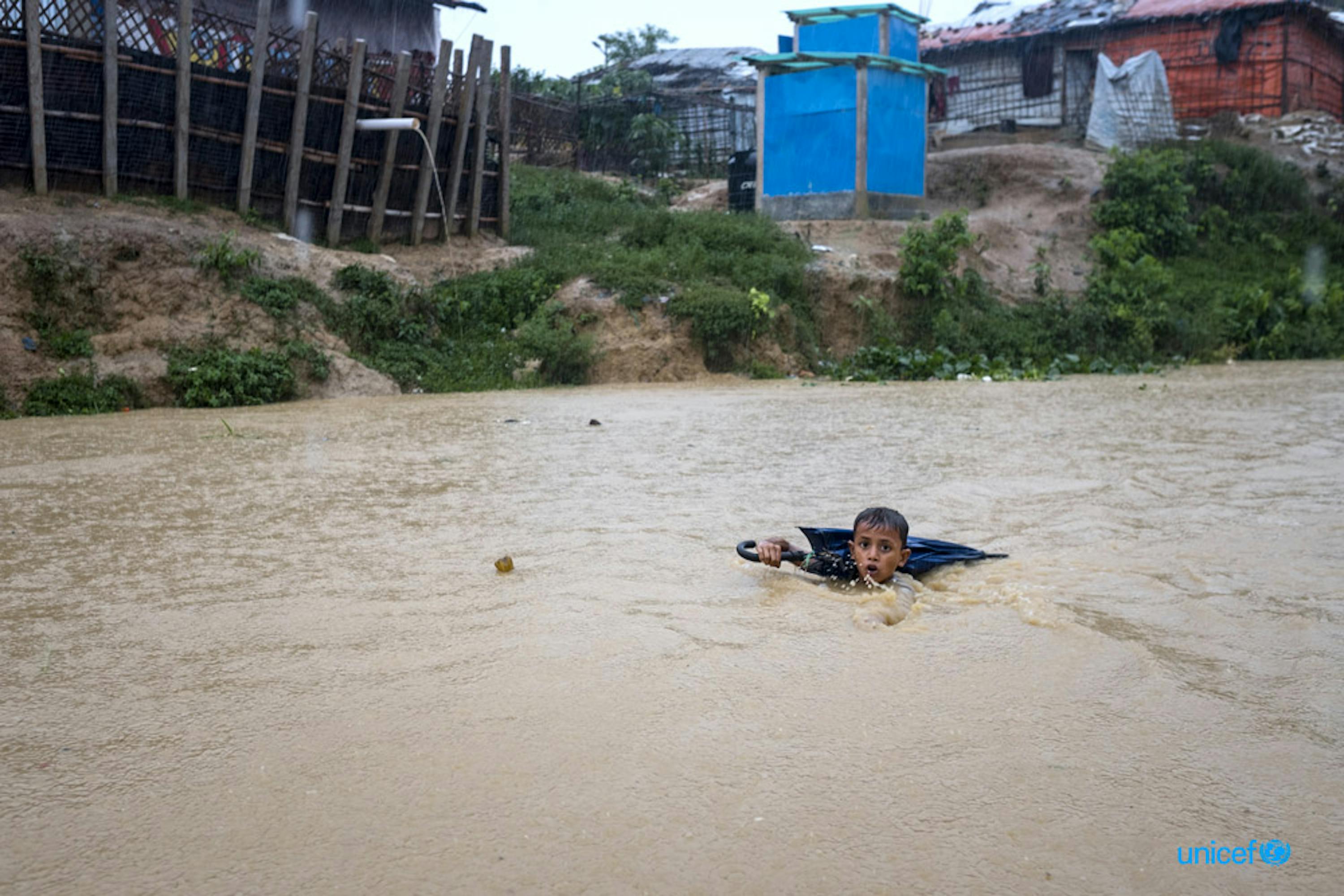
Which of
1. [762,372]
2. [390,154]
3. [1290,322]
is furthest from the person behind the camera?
[1290,322]

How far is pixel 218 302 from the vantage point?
1016cm

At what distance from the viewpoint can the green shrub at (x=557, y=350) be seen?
11367 millimetres

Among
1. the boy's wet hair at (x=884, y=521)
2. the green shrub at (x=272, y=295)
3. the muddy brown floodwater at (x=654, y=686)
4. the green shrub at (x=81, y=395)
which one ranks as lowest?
the muddy brown floodwater at (x=654, y=686)

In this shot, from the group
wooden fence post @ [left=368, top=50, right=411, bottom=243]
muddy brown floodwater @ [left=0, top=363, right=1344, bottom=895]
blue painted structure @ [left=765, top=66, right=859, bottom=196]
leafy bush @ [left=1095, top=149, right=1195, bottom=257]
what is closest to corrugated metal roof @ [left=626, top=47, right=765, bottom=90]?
blue painted structure @ [left=765, top=66, right=859, bottom=196]

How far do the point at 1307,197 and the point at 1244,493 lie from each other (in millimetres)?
16162

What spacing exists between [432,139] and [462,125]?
478 millimetres

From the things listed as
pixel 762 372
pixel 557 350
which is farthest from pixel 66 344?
pixel 762 372

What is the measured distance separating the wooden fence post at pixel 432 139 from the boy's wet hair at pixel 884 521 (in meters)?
9.58

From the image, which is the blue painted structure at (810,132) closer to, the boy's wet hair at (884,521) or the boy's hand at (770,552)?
the boy's wet hair at (884,521)

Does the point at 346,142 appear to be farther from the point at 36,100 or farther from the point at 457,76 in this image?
the point at 36,100

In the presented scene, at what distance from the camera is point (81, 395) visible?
29.3 ft

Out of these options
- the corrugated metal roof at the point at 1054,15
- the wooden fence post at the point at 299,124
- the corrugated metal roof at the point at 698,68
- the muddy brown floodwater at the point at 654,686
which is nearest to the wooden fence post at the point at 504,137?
the wooden fence post at the point at 299,124

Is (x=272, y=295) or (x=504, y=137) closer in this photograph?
(x=272, y=295)

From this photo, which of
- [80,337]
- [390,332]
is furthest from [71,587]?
[390,332]
